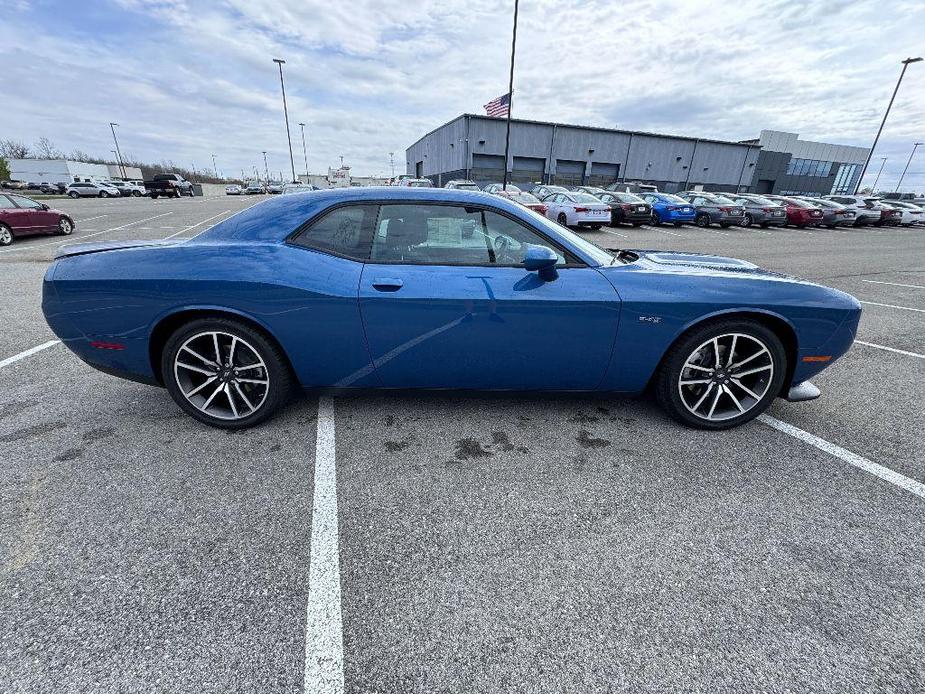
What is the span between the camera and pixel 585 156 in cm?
4897

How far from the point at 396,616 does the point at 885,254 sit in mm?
16872

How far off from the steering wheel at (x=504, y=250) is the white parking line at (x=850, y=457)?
210cm

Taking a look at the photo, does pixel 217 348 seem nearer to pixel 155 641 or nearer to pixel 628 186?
pixel 155 641

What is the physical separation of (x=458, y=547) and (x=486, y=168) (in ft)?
163

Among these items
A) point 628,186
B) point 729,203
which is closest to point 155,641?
point 729,203

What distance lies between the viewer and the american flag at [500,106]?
1948 centimetres

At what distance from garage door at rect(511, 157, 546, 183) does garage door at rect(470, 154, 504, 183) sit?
168 cm

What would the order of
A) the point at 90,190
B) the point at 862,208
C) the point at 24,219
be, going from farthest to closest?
1. the point at 90,190
2. the point at 862,208
3. the point at 24,219

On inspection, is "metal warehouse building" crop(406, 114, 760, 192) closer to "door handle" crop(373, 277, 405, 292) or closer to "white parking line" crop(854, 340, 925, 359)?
"white parking line" crop(854, 340, 925, 359)

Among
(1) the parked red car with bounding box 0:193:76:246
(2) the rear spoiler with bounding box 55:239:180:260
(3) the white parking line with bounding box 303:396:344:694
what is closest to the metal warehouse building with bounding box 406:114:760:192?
(1) the parked red car with bounding box 0:193:76:246

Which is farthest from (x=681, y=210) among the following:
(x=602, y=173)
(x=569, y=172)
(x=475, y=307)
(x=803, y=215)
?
(x=602, y=173)

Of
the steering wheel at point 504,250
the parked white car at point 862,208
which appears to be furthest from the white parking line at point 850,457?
the parked white car at point 862,208

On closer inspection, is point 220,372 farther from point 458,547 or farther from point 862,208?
point 862,208

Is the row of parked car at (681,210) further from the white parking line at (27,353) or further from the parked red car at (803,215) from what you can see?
the white parking line at (27,353)
